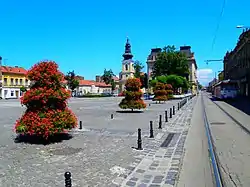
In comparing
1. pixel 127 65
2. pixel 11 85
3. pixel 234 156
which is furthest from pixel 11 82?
pixel 234 156

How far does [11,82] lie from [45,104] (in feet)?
260

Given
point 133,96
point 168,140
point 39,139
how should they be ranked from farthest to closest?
point 133,96 < point 168,140 < point 39,139

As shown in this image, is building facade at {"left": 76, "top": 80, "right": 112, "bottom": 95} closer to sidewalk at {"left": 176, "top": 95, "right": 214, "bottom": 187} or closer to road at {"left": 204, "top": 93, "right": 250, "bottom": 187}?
road at {"left": 204, "top": 93, "right": 250, "bottom": 187}

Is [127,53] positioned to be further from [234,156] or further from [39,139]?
[234,156]

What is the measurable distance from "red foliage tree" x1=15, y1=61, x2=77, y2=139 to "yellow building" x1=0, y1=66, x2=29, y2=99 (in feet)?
239

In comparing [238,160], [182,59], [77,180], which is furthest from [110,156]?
[182,59]

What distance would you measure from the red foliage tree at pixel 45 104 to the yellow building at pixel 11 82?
72.8m

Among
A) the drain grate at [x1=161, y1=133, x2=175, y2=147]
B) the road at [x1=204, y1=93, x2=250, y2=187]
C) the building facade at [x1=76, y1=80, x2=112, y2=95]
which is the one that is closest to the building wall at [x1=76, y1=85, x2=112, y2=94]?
the building facade at [x1=76, y1=80, x2=112, y2=95]

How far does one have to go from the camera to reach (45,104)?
392 inches

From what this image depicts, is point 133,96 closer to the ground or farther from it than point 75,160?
farther from it

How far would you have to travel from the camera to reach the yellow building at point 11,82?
7994 cm

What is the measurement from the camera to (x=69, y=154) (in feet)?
27.3

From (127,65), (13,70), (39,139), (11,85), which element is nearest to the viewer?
(39,139)

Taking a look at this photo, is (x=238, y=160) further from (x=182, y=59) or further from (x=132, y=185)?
(x=182, y=59)
